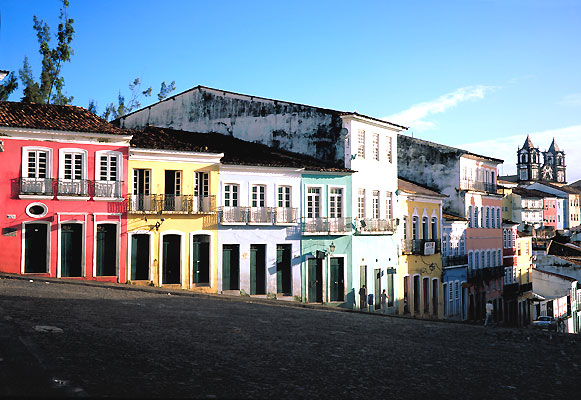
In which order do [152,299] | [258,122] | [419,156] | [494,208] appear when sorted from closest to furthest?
[152,299] < [258,122] < [419,156] < [494,208]

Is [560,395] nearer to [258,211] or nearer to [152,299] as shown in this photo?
[152,299]

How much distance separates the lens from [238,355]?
37.5 ft

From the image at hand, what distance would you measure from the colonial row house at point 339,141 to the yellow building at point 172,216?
5304 millimetres

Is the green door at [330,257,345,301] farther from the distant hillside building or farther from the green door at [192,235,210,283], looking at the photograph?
the distant hillside building

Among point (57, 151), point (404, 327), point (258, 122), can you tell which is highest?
point (258, 122)

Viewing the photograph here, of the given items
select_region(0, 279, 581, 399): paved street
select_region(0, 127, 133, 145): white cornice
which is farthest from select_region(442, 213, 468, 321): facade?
select_region(0, 127, 133, 145): white cornice

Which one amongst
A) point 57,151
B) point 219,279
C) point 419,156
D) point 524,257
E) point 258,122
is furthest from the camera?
point 524,257

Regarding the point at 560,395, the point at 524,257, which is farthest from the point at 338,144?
the point at 524,257

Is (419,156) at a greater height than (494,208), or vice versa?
(419,156)

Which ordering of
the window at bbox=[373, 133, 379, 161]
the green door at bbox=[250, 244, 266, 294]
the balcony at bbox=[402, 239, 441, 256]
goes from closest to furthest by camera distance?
the green door at bbox=[250, 244, 266, 294]
the window at bbox=[373, 133, 379, 161]
the balcony at bbox=[402, 239, 441, 256]

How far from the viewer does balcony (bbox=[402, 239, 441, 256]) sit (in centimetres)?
3594

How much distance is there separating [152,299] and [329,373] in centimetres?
1040

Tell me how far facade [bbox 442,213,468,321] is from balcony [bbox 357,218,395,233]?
832cm

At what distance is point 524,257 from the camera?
2195 inches
